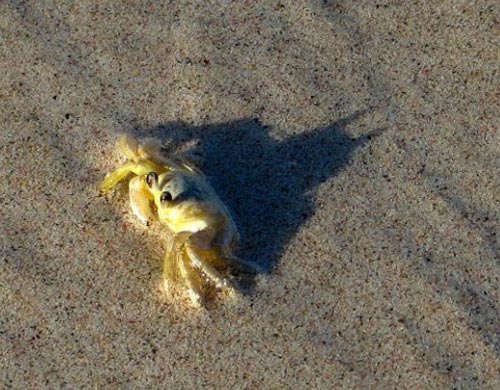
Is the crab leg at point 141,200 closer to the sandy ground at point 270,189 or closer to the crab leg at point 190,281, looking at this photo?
the sandy ground at point 270,189

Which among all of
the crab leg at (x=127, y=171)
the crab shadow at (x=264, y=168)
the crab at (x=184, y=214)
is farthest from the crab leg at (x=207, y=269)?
the crab leg at (x=127, y=171)

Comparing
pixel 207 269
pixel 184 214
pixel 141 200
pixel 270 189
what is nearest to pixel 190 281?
pixel 207 269

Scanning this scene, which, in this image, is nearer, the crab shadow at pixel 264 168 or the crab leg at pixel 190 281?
the crab leg at pixel 190 281

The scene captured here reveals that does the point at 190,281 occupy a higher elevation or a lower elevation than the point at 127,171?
lower

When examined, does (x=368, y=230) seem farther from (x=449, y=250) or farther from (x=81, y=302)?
(x=81, y=302)

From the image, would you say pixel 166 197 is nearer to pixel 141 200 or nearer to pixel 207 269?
pixel 141 200

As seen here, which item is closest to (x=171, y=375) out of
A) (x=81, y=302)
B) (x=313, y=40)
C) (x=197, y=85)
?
(x=81, y=302)
